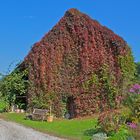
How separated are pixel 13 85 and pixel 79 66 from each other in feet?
21.3

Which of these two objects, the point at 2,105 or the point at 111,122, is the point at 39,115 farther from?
the point at 111,122

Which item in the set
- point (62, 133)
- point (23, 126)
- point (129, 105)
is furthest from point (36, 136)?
point (129, 105)

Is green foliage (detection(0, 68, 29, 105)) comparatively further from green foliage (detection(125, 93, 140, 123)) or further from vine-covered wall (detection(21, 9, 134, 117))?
green foliage (detection(125, 93, 140, 123))

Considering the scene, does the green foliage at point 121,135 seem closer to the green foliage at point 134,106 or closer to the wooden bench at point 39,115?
the green foliage at point 134,106

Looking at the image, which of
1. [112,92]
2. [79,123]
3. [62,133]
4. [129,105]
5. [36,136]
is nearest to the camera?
[36,136]

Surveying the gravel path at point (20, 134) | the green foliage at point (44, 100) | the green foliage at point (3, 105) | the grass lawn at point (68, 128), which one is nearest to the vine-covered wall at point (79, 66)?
the green foliage at point (44, 100)

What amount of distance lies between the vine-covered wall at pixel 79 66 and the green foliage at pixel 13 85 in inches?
55.1

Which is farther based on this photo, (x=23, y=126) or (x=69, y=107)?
(x=69, y=107)

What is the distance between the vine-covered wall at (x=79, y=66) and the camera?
38.6m

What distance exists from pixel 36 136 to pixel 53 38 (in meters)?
17.0

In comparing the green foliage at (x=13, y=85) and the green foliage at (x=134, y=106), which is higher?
the green foliage at (x=13, y=85)

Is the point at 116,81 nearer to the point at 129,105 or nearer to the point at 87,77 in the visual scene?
the point at 87,77

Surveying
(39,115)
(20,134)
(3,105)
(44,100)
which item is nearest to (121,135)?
(20,134)

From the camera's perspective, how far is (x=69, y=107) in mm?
39531
